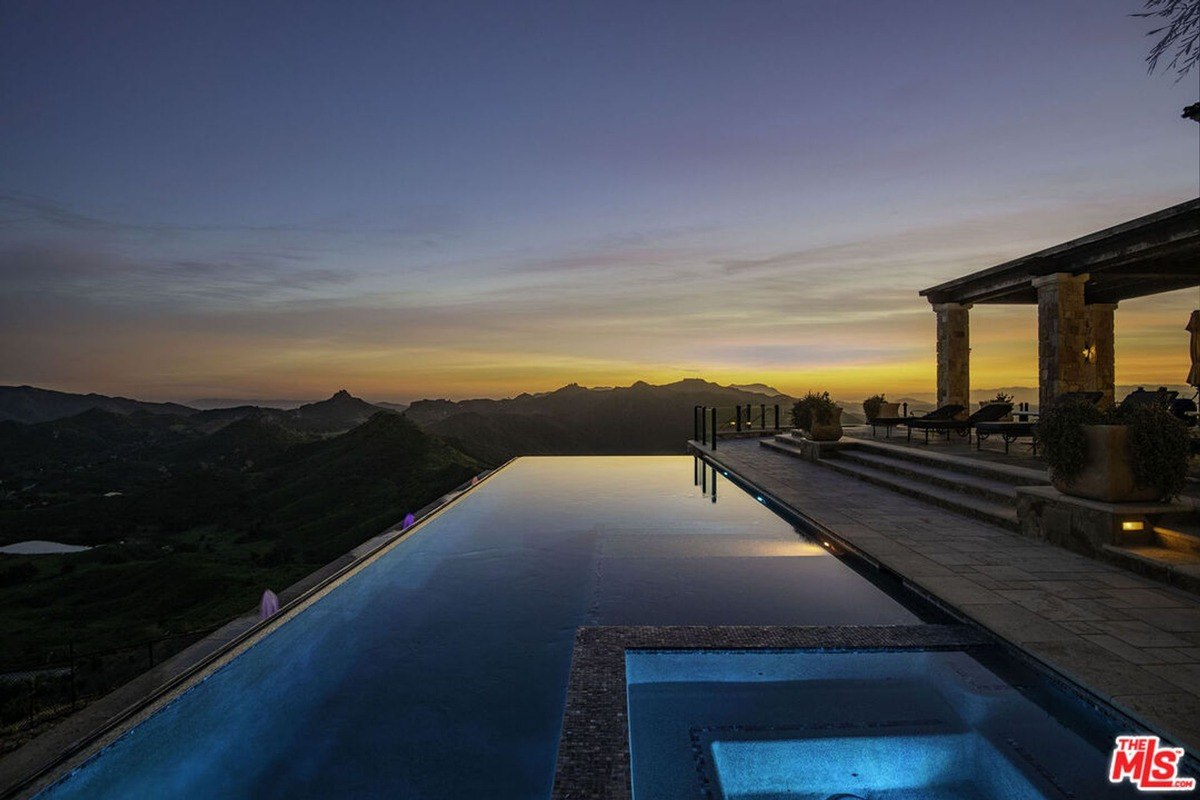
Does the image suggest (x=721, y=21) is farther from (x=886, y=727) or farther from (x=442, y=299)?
(x=442, y=299)

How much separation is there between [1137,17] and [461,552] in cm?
721

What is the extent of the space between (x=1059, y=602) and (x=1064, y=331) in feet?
34.9

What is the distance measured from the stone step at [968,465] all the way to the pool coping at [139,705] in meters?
7.41

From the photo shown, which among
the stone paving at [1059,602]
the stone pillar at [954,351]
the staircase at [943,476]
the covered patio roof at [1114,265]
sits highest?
the covered patio roof at [1114,265]

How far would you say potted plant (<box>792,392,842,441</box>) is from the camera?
12688 mm

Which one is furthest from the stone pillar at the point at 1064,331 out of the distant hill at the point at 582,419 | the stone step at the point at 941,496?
the distant hill at the point at 582,419

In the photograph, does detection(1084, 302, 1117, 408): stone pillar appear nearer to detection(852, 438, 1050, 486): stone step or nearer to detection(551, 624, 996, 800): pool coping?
detection(852, 438, 1050, 486): stone step

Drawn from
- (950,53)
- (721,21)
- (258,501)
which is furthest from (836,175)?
(258,501)

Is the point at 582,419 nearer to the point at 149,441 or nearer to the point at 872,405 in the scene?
the point at 149,441

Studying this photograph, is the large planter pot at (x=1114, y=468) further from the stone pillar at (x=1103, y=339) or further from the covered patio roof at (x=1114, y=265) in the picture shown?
the stone pillar at (x=1103, y=339)

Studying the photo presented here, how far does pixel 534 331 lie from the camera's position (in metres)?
28.8

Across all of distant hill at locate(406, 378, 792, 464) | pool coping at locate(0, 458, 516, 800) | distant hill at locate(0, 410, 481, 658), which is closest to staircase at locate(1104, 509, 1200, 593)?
pool coping at locate(0, 458, 516, 800)

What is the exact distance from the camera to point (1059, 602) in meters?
4.07

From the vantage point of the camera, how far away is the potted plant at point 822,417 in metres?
12.7
